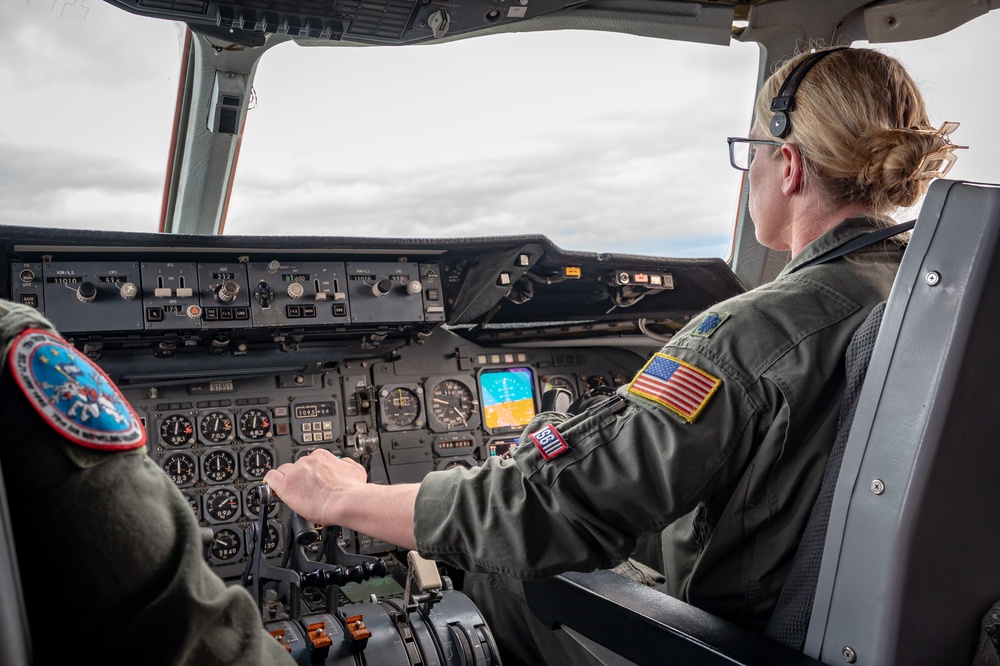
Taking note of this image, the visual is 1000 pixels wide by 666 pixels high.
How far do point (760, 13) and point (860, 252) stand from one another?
2.08 metres

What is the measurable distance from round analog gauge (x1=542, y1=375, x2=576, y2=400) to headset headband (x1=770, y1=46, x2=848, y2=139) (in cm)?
230

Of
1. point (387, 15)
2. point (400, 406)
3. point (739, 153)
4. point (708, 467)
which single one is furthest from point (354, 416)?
point (708, 467)

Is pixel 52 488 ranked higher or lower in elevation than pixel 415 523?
higher

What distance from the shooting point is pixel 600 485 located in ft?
3.89

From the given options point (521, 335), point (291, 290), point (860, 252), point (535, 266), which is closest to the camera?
point (860, 252)

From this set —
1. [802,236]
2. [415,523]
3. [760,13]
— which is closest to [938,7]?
[760,13]

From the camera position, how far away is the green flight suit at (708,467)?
118cm

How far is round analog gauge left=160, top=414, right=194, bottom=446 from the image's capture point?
287 cm

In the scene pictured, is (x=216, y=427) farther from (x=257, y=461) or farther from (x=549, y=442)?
(x=549, y=442)

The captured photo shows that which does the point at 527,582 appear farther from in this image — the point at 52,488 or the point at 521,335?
the point at 521,335

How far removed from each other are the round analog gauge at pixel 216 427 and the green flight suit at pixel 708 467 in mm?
1842

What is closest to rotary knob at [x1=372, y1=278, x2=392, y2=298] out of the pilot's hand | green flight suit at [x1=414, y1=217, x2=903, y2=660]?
the pilot's hand

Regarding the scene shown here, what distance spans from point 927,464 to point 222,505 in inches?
95.2

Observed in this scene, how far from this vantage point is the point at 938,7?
3146mm
